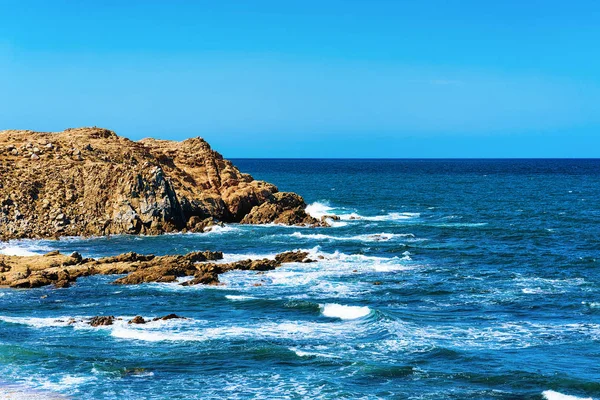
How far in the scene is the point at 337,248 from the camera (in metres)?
67.6

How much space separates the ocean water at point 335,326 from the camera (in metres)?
31.8

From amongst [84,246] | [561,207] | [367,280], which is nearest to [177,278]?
[367,280]

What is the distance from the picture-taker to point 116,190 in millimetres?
78250

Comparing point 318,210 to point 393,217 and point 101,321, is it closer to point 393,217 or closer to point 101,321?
point 393,217

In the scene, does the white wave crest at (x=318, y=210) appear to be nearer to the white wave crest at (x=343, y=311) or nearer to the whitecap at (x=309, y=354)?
the white wave crest at (x=343, y=311)

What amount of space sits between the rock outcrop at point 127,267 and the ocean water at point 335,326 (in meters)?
1.43

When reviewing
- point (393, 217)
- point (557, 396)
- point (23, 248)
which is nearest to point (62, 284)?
point (23, 248)

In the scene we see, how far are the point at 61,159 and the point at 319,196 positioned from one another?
57.1 metres

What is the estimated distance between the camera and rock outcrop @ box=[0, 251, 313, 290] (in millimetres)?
51438

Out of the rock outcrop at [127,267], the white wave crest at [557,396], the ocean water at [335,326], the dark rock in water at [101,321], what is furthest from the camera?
the rock outcrop at [127,267]

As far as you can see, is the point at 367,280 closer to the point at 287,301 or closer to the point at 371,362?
the point at 287,301

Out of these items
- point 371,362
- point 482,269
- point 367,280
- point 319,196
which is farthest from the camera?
point 319,196

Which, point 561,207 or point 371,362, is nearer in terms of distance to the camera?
point 371,362

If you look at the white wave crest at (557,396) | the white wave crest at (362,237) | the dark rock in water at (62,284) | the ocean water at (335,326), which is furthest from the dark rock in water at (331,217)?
the white wave crest at (557,396)
